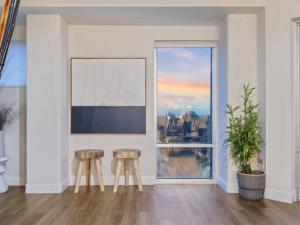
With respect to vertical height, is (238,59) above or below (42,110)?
A: above

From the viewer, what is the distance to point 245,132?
404 cm

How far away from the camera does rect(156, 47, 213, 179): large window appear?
4.96 m

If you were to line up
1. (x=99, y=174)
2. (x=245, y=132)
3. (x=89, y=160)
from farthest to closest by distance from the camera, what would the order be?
(x=89, y=160) < (x=99, y=174) < (x=245, y=132)

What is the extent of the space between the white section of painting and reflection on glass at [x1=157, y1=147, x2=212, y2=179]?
1.03 metres

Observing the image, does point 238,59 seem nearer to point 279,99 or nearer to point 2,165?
point 279,99

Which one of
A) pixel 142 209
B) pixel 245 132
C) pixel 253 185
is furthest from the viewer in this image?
pixel 245 132

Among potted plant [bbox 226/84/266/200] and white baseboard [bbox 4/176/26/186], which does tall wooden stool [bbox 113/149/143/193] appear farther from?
white baseboard [bbox 4/176/26/186]

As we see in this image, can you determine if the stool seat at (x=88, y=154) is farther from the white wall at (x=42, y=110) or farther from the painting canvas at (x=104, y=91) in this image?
the painting canvas at (x=104, y=91)

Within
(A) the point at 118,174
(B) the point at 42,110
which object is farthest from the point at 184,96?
(B) the point at 42,110

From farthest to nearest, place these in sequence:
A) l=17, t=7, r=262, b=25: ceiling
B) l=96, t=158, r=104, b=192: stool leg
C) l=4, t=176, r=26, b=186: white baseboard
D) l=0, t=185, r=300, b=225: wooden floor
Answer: l=4, t=176, r=26, b=186: white baseboard < l=96, t=158, r=104, b=192: stool leg < l=17, t=7, r=262, b=25: ceiling < l=0, t=185, r=300, b=225: wooden floor

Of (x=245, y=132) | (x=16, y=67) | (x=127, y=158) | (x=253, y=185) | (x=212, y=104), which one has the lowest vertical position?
(x=253, y=185)

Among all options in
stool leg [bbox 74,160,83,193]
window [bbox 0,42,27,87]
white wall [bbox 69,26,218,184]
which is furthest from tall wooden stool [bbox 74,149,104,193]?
window [bbox 0,42,27,87]

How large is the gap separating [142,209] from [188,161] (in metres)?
1.64

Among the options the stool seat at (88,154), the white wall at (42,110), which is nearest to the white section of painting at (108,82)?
the white wall at (42,110)
